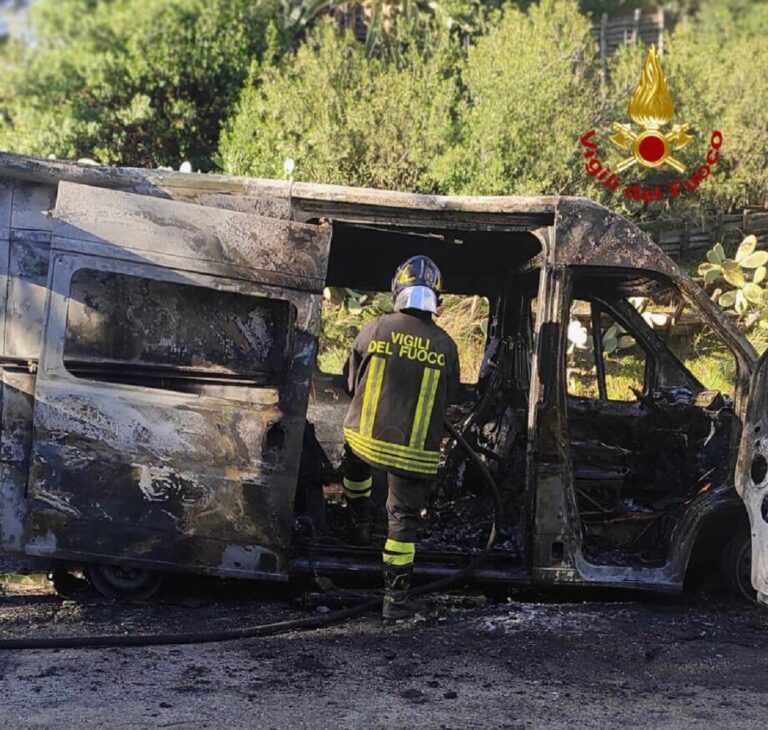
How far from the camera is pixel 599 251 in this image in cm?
507

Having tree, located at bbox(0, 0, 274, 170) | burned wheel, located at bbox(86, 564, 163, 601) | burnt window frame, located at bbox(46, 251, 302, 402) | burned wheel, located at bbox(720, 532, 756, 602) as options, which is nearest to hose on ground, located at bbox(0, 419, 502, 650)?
burned wheel, located at bbox(86, 564, 163, 601)

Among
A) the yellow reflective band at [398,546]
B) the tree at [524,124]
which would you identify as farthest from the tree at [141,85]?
the yellow reflective band at [398,546]

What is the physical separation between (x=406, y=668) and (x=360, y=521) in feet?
4.51

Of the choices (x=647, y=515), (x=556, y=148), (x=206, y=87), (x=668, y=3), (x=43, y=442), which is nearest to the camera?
(x=43, y=442)

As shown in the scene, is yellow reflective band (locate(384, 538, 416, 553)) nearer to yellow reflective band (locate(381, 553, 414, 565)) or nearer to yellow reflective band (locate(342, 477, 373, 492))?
yellow reflective band (locate(381, 553, 414, 565))

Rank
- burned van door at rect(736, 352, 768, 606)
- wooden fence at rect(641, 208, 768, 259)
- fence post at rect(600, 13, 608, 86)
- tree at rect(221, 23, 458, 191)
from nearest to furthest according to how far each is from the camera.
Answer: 1. burned van door at rect(736, 352, 768, 606)
2. wooden fence at rect(641, 208, 768, 259)
3. tree at rect(221, 23, 458, 191)
4. fence post at rect(600, 13, 608, 86)

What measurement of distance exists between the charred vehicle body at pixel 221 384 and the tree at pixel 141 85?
28.5 ft

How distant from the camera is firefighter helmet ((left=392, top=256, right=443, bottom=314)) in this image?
486 cm

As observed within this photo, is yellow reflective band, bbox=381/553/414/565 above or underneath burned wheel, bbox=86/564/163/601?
above

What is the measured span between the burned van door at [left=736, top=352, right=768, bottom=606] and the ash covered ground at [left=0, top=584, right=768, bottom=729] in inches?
15.5

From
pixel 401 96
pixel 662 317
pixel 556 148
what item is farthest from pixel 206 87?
pixel 662 317

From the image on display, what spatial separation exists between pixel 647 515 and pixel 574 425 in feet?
3.02

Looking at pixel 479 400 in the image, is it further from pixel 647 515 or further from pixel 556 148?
pixel 556 148

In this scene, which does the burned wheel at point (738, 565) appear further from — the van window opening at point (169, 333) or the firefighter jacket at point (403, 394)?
the van window opening at point (169, 333)
